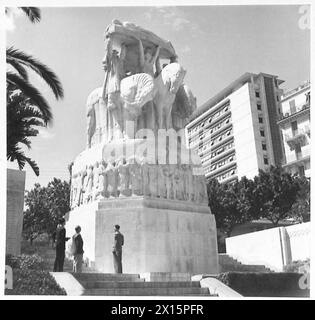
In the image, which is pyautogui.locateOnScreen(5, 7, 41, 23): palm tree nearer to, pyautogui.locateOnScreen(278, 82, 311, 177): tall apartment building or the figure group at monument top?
the figure group at monument top

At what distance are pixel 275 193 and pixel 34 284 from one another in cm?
2635

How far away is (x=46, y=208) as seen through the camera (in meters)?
31.8

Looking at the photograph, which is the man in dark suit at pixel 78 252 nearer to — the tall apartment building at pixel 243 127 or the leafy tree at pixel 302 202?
the leafy tree at pixel 302 202

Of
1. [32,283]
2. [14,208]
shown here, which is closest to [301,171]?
[14,208]

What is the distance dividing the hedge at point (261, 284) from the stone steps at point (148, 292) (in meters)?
1.16

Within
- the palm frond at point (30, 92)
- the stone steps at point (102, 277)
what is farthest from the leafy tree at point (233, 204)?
the palm frond at point (30, 92)

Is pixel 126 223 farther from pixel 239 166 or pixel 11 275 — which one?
pixel 239 166

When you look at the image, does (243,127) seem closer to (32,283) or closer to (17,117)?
(17,117)

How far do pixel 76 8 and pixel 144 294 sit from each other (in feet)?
28.8

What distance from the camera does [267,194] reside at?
34344mm

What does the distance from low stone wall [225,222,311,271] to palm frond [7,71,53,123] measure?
12229mm

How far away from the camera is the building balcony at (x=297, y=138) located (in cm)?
3653

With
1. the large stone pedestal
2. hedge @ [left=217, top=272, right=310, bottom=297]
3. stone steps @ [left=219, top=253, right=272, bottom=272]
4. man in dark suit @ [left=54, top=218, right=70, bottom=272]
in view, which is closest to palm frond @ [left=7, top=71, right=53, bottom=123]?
the large stone pedestal
